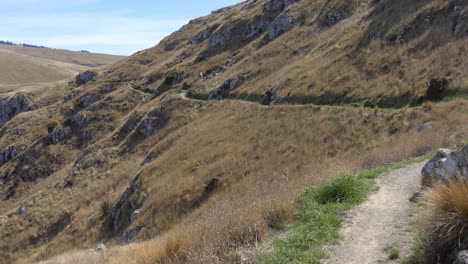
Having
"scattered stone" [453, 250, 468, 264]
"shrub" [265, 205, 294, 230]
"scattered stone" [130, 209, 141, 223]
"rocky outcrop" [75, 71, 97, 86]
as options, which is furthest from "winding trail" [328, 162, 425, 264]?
"rocky outcrop" [75, 71, 97, 86]

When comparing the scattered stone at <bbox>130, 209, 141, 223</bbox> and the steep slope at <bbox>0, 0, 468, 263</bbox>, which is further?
the scattered stone at <bbox>130, 209, 141, 223</bbox>

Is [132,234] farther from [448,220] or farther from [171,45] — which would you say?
[171,45]

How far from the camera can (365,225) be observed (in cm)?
842

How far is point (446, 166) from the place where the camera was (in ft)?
Answer: 28.3

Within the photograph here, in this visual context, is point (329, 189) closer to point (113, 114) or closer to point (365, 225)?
point (365, 225)

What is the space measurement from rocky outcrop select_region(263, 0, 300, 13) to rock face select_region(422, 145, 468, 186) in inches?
2352

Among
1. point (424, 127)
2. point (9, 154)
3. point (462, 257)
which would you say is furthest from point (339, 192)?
point (9, 154)

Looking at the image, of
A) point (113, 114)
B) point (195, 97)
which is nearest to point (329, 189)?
point (195, 97)

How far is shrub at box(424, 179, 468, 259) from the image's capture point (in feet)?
18.4

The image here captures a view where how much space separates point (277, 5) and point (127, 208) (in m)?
46.7

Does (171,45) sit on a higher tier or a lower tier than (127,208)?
higher

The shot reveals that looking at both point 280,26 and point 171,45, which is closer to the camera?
point 280,26

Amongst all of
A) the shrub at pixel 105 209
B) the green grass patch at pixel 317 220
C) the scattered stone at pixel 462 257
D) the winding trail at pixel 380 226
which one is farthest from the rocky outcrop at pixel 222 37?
the scattered stone at pixel 462 257

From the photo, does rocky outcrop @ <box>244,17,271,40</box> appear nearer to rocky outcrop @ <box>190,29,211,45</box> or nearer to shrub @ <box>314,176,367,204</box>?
rocky outcrop @ <box>190,29,211,45</box>
